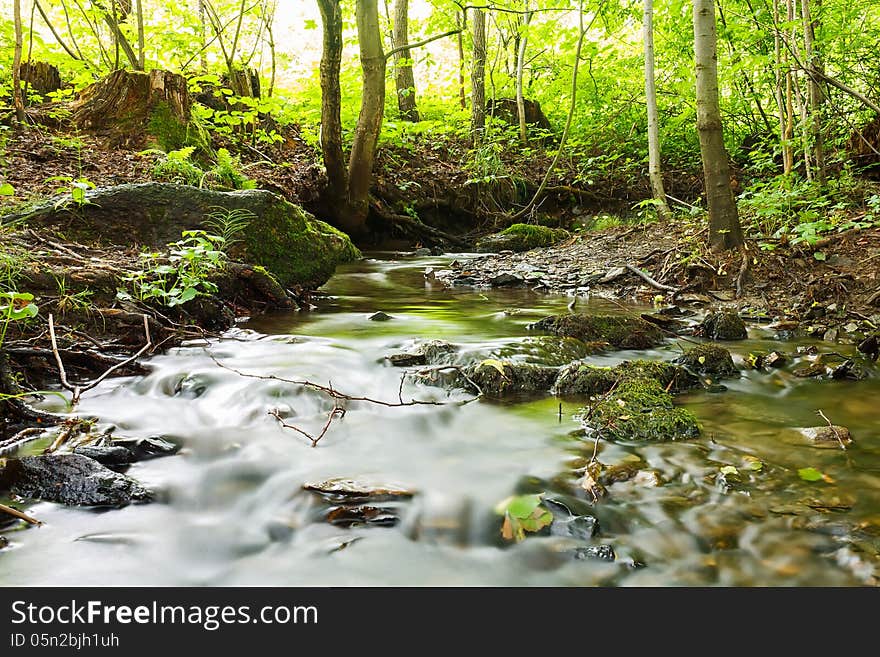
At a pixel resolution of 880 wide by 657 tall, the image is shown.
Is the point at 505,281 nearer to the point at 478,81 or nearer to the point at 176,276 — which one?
the point at 176,276

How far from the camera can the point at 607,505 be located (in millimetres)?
2695

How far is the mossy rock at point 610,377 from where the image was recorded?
3.96 meters

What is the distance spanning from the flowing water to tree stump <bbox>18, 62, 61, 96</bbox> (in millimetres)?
9569

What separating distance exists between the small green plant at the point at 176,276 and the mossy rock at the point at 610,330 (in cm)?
279

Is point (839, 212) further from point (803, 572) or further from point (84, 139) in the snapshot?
point (84, 139)

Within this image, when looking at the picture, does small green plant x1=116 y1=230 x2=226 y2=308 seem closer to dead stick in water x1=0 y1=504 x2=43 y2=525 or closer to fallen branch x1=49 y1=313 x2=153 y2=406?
fallen branch x1=49 y1=313 x2=153 y2=406

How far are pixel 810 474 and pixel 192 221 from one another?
5.39 meters

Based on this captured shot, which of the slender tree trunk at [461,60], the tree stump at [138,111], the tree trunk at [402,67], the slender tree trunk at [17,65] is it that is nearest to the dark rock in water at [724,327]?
the tree stump at [138,111]

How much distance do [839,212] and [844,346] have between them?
3.11 meters

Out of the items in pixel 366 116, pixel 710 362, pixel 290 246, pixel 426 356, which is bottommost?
pixel 710 362

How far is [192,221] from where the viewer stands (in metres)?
6.05

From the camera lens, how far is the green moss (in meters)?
6.42

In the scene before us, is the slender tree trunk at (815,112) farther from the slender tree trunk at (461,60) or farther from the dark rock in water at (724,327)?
the slender tree trunk at (461,60)

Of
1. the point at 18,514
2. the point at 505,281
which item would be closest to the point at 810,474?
the point at 18,514
